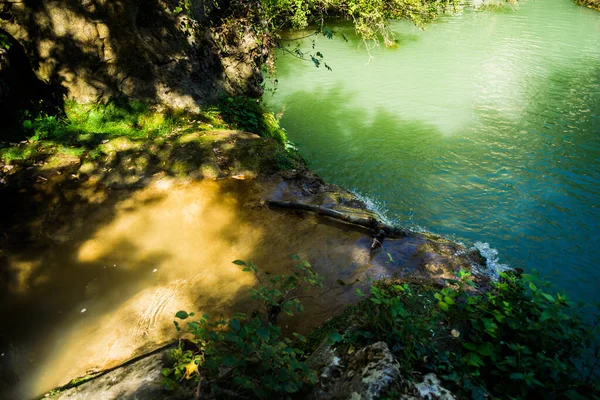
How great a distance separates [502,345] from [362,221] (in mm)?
2901

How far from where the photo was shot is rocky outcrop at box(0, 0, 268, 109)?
7.31 metres

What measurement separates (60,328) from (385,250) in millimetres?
4217

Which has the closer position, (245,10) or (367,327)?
(367,327)

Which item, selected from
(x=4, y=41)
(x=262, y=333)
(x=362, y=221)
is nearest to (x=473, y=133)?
(x=362, y=221)

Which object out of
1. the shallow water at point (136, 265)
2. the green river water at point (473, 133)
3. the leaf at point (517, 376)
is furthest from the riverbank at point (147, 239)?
the green river water at point (473, 133)

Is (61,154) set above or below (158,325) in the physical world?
above

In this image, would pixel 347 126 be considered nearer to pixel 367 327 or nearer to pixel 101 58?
pixel 101 58

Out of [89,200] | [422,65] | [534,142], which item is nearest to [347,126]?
[534,142]

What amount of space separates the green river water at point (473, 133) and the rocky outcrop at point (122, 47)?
3.41 metres

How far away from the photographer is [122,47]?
789 cm

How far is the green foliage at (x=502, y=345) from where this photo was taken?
2551 mm

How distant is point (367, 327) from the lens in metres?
3.10

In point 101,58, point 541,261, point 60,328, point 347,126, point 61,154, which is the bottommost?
point 541,261

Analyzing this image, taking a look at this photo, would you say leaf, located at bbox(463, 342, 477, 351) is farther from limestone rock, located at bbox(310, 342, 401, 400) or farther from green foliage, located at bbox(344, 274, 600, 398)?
limestone rock, located at bbox(310, 342, 401, 400)
